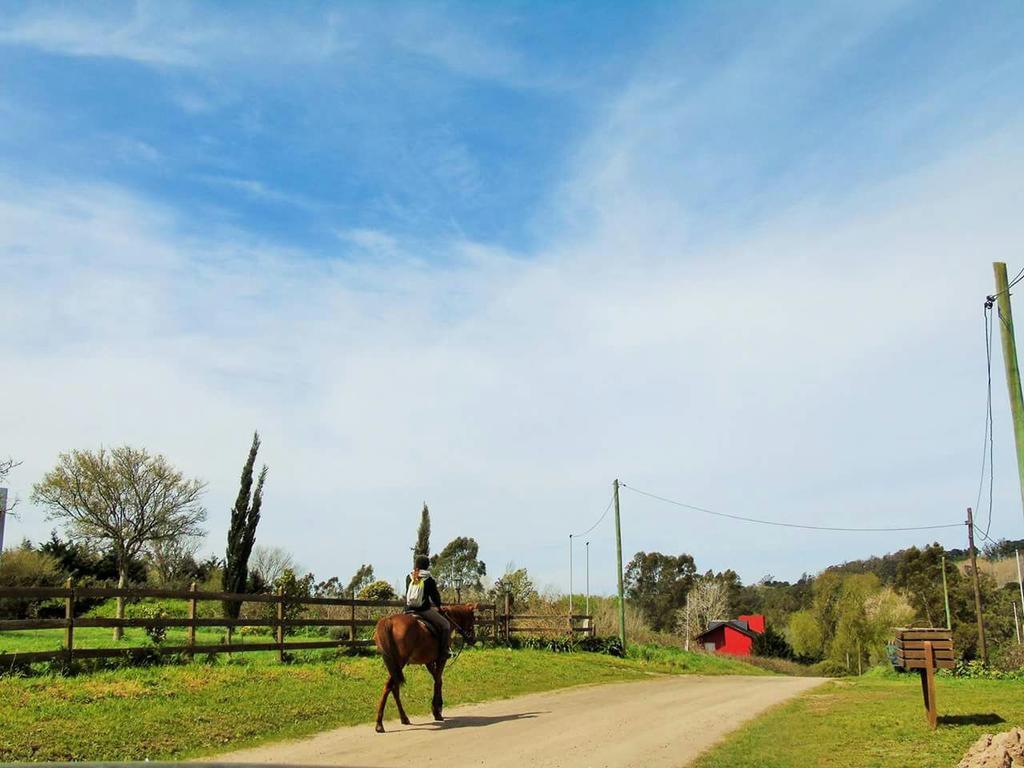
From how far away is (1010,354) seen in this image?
17156mm

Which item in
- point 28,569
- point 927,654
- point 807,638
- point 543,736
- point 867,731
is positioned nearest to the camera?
point 543,736

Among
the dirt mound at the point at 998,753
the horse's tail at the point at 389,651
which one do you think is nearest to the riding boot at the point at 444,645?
the horse's tail at the point at 389,651

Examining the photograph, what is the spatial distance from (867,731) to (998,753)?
173 inches

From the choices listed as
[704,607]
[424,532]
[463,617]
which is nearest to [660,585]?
[704,607]

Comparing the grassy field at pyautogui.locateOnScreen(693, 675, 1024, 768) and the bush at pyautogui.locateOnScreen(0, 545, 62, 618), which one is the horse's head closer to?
the grassy field at pyautogui.locateOnScreen(693, 675, 1024, 768)

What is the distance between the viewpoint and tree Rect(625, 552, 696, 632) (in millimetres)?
118375

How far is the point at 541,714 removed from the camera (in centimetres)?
1569

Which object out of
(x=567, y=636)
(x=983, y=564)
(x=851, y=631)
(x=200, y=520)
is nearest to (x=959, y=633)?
(x=851, y=631)

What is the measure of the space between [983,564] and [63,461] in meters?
157

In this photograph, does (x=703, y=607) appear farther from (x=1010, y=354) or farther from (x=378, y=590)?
(x=1010, y=354)

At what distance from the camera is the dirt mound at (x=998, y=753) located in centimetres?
911

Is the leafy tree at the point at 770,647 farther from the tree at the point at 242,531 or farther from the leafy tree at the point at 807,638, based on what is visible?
the tree at the point at 242,531

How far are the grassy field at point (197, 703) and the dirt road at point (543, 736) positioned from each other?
0.78 metres

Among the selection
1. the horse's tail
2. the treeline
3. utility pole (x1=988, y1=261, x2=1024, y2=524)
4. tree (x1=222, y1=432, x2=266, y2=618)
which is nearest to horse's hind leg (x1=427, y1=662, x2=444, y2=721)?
the horse's tail
